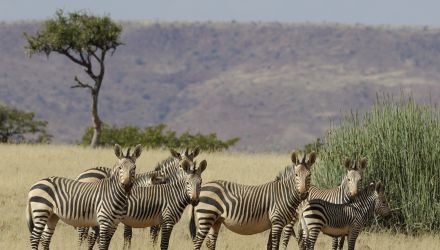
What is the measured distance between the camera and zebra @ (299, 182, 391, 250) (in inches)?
654

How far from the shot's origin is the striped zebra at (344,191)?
57.6 feet

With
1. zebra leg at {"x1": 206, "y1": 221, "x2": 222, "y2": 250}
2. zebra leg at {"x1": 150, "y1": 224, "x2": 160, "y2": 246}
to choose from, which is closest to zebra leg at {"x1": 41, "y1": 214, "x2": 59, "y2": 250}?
zebra leg at {"x1": 150, "y1": 224, "x2": 160, "y2": 246}

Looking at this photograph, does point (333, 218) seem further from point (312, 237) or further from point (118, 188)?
point (118, 188)

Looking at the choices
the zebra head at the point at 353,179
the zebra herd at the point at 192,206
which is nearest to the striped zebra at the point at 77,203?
the zebra herd at the point at 192,206

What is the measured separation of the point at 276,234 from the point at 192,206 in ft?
5.02

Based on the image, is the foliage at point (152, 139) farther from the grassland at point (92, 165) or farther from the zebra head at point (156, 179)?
the zebra head at point (156, 179)

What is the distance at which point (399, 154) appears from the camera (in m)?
22.6

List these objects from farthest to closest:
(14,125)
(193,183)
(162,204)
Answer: (14,125) → (162,204) → (193,183)

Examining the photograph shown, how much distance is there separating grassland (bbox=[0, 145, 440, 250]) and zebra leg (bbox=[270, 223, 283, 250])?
2.58 metres

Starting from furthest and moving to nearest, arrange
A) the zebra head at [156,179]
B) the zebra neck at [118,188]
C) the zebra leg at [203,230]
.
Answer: the zebra head at [156,179] < the zebra leg at [203,230] < the zebra neck at [118,188]

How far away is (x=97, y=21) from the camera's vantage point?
47031mm

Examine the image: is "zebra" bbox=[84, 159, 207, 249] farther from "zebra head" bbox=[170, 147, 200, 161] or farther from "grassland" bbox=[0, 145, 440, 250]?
"grassland" bbox=[0, 145, 440, 250]

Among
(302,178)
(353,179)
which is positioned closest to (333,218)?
(353,179)

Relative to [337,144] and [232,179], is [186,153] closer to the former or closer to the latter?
[337,144]
